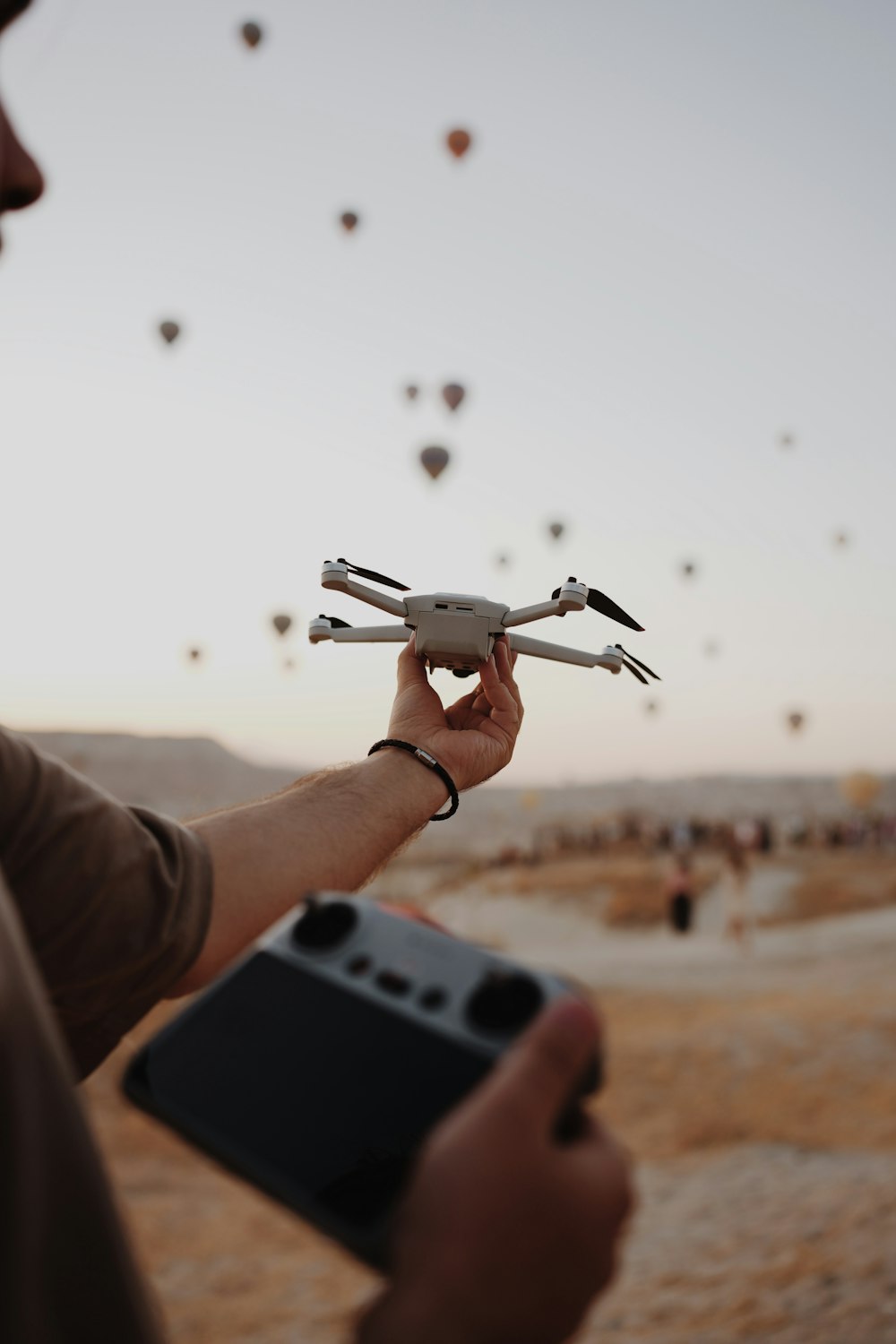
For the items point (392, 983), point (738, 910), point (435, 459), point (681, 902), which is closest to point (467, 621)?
point (392, 983)

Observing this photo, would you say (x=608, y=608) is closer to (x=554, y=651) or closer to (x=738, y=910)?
(x=554, y=651)

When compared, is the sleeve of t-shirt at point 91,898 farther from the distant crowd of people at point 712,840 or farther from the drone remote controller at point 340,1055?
the distant crowd of people at point 712,840

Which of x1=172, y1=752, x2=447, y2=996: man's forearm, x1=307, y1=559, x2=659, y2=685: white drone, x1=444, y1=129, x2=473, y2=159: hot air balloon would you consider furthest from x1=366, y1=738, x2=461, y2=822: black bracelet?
x1=444, y1=129, x2=473, y2=159: hot air balloon

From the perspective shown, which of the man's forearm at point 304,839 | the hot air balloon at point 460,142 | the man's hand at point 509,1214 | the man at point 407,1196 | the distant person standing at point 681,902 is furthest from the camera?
the distant person standing at point 681,902

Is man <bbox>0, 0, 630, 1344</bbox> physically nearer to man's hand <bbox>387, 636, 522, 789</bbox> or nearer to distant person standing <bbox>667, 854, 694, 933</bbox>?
man's hand <bbox>387, 636, 522, 789</bbox>

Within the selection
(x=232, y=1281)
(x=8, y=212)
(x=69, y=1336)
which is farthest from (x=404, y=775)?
(x=232, y=1281)

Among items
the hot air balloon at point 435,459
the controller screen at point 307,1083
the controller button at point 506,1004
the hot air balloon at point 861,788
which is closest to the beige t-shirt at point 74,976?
the controller screen at point 307,1083
